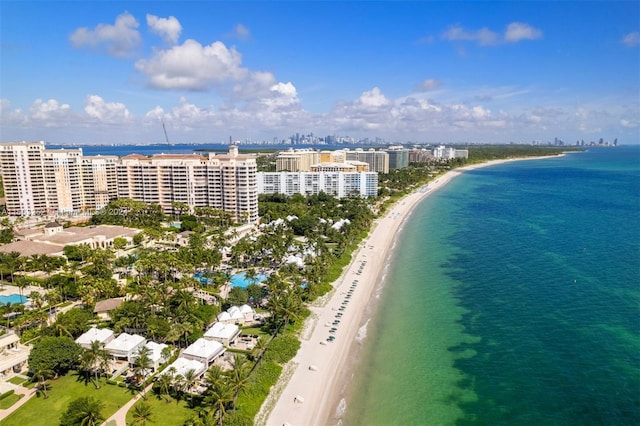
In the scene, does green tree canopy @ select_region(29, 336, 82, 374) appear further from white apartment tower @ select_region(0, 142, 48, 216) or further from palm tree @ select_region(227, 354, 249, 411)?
white apartment tower @ select_region(0, 142, 48, 216)

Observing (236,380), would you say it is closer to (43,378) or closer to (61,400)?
(61,400)

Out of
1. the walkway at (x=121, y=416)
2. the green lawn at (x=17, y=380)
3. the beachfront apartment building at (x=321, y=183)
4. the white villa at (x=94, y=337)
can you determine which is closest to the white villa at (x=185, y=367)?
the walkway at (x=121, y=416)

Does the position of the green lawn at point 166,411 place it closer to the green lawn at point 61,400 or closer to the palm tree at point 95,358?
the green lawn at point 61,400

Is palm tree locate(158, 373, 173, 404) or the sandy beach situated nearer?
palm tree locate(158, 373, 173, 404)

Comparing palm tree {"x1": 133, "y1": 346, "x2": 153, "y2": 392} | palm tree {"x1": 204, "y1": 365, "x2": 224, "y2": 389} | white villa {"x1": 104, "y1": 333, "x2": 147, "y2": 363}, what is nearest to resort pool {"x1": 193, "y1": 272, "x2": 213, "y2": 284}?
white villa {"x1": 104, "y1": 333, "x2": 147, "y2": 363}

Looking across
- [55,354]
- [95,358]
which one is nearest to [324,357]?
[95,358]

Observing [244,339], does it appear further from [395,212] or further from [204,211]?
[395,212]
